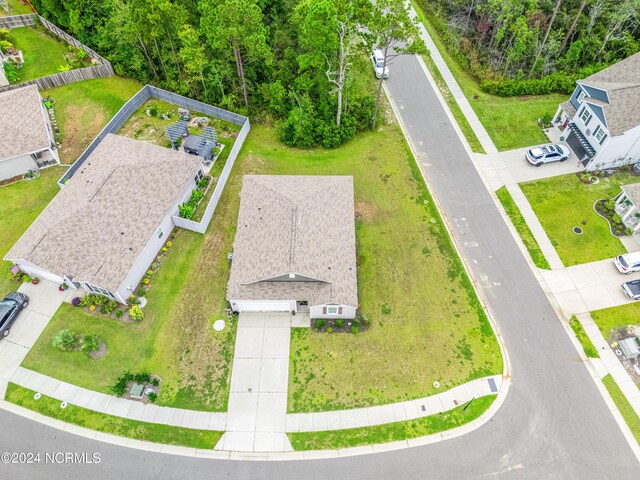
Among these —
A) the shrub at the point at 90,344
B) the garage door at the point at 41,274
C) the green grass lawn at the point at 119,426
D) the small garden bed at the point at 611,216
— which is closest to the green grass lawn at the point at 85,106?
the garage door at the point at 41,274

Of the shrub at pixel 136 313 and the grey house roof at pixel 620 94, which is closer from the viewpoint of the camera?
the shrub at pixel 136 313

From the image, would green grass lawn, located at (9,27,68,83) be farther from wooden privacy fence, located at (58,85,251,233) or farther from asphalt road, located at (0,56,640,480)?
asphalt road, located at (0,56,640,480)

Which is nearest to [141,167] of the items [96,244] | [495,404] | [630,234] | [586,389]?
[96,244]

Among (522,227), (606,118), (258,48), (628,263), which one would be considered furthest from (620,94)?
(258,48)

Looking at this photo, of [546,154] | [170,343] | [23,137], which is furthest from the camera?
[546,154]

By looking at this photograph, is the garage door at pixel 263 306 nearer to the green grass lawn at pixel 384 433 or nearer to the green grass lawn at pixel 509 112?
the green grass lawn at pixel 384 433

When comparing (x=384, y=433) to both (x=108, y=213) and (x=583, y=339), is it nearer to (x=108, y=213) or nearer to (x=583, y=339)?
(x=583, y=339)
